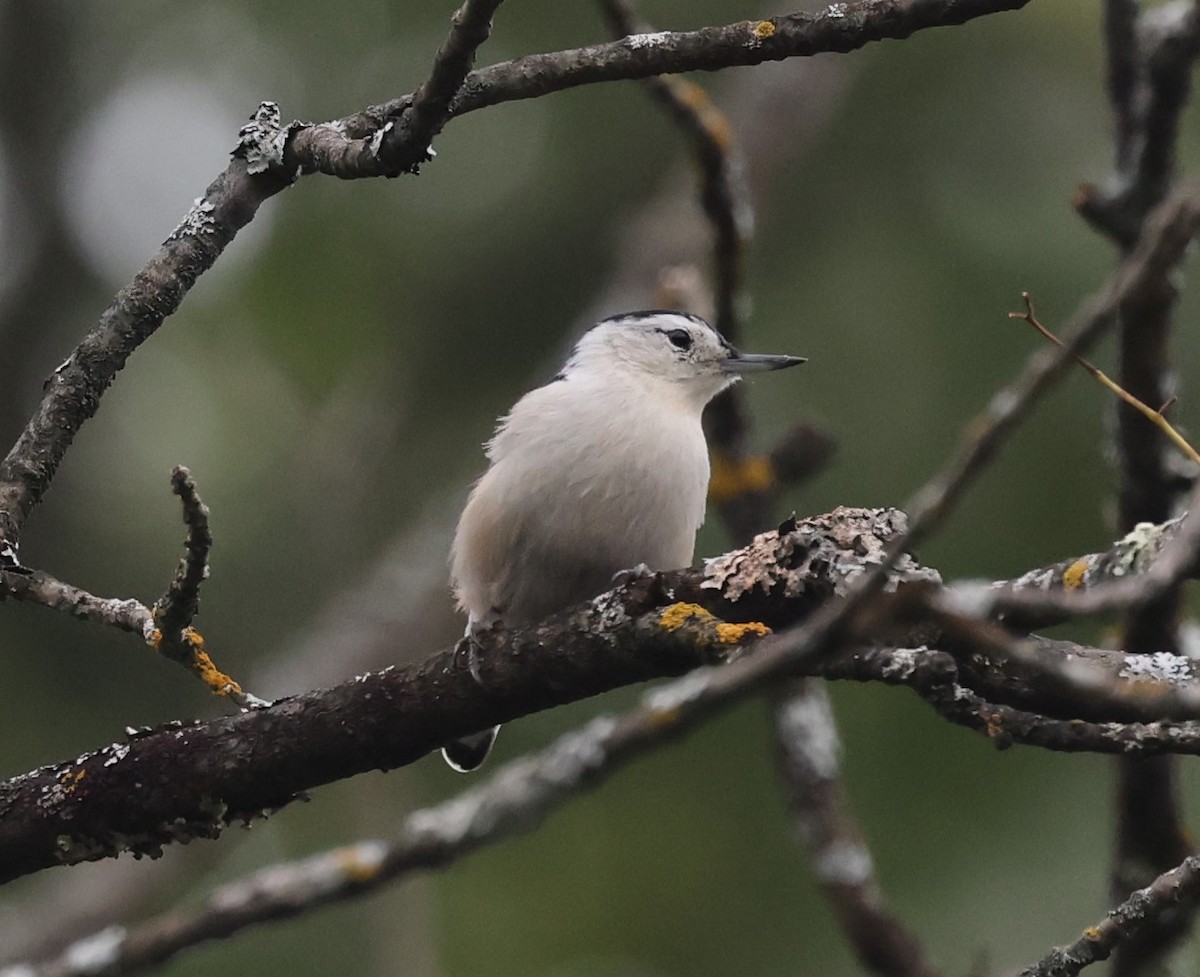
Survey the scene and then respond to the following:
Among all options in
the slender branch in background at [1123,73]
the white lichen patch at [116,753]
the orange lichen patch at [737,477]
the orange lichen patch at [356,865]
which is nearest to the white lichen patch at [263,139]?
the white lichen patch at [116,753]

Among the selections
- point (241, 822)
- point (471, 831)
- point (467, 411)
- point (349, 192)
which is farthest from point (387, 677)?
point (349, 192)

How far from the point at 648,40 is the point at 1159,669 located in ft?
3.53

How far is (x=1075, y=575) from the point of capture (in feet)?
8.39

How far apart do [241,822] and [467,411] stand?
434 centimetres

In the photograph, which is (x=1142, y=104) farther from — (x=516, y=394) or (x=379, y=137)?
(x=516, y=394)

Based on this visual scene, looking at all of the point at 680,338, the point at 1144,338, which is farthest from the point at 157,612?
the point at 680,338

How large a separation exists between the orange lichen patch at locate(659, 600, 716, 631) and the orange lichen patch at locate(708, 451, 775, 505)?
2475mm

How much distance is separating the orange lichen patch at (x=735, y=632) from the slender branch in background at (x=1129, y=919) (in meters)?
0.61

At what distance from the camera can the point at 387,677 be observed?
94.0 inches

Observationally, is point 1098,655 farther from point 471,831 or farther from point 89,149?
point 89,149

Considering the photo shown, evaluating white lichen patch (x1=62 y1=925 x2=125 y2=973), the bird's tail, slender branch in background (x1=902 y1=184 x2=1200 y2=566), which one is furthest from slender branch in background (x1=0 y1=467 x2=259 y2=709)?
the bird's tail

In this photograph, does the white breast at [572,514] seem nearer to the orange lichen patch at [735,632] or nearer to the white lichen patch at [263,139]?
the white lichen patch at [263,139]

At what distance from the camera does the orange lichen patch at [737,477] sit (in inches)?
181

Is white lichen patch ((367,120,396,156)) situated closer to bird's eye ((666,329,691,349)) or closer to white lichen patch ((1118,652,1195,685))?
white lichen patch ((1118,652,1195,685))
